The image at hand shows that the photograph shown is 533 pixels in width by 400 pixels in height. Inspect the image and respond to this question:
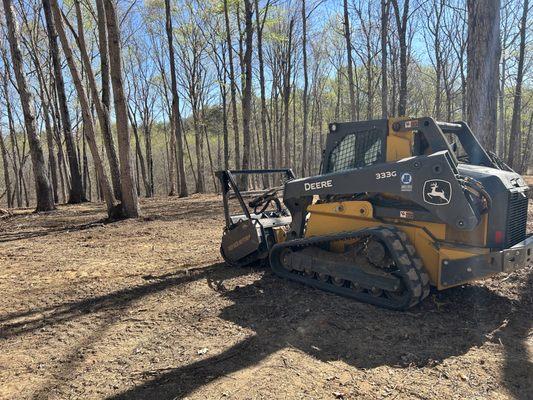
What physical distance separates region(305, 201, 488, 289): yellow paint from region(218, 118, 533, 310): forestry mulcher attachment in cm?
1

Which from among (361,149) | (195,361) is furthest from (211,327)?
(361,149)

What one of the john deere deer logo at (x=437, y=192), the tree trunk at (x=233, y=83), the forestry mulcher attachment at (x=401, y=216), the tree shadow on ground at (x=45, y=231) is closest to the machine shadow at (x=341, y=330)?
the forestry mulcher attachment at (x=401, y=216)

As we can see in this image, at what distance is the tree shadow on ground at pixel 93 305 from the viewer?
4.36m

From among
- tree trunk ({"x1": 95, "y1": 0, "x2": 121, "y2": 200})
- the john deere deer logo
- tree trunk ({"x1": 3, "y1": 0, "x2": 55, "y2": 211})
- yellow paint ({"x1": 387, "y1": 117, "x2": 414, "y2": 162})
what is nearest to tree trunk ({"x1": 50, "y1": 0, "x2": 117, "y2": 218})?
tree trunk ({"x1": 95, "y1": 0, "x2": 121, "y2": 200})

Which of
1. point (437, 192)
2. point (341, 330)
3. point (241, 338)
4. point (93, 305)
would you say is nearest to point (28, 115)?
point (93, 305)

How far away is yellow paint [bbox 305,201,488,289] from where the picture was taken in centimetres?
418

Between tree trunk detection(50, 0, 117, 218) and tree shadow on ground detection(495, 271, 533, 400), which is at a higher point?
tree trunk detection(50, 0, 117, 218)

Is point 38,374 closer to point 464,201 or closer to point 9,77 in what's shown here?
point 464,201

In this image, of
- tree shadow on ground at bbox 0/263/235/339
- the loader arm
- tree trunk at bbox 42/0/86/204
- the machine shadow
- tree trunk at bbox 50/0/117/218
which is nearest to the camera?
the machine shadow

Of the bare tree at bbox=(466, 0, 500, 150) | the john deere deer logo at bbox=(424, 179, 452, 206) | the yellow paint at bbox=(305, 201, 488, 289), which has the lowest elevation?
the yellow paint at bbox=(305, 201, 488, 289)

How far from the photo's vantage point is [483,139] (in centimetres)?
754

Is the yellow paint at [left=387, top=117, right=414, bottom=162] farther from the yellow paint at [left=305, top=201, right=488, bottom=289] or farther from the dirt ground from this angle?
the dirt ground

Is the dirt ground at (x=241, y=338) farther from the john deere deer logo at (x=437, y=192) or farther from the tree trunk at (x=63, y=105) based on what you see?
the tree trunk at (x=63, y=105)

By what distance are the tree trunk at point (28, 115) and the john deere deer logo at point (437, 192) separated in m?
12.2
